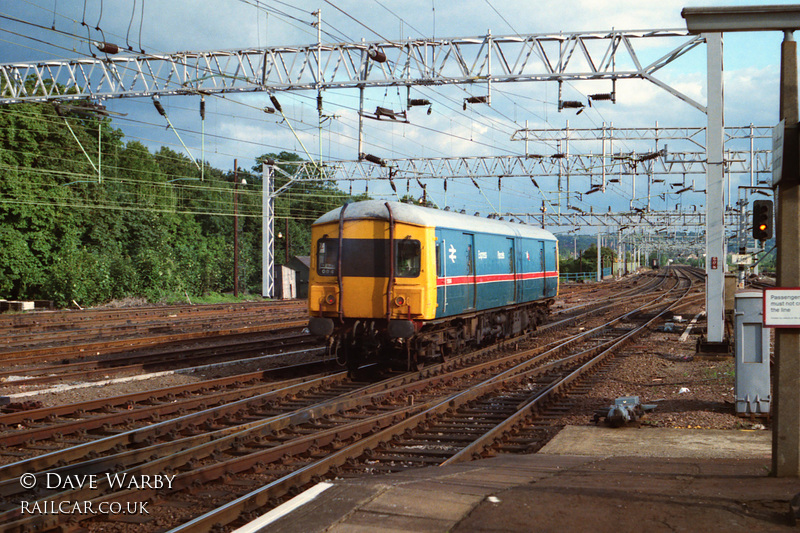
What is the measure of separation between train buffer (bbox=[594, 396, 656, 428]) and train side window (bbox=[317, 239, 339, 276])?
6.07 m

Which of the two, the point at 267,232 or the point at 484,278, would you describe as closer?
the point at 484,278

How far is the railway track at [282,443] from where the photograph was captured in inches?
245

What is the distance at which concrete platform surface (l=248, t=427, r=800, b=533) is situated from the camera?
4.73 meters

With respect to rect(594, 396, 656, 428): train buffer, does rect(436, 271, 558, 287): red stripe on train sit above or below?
above

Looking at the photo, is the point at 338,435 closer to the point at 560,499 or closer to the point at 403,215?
the point at 560,499

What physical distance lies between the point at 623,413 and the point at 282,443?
14.7 feet

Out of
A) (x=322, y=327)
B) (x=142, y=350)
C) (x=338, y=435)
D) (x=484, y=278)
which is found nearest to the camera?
(x=338, y=435)

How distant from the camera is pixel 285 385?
488 inches

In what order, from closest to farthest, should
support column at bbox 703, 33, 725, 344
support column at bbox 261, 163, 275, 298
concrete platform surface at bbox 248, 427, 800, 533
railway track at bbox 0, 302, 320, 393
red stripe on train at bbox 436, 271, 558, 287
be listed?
concrete platform surface at bbox 248, 427, 800, 533 → railway track at bbox 0, 302, 320, 393 → red stripe on train at bbox 436, 271, 558, 287 → support column at bbox 703, 33, 725, 344 → support column at bbox 261, 163, 275, 298

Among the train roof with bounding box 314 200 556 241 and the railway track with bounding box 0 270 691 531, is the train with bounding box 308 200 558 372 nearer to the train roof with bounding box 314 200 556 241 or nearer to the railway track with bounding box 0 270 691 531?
the train roof with bounding box 314 200 556 241

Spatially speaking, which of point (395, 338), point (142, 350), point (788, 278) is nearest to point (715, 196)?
point (395, 338)

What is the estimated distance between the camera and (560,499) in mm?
5332

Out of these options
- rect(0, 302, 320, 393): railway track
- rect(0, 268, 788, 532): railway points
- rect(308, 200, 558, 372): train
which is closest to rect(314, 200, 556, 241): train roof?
rect(308, 200, 558, 372): train

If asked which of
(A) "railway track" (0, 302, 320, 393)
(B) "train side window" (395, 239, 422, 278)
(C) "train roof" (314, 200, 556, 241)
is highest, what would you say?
(C) "train roof" (314, 200, 556, 241)
